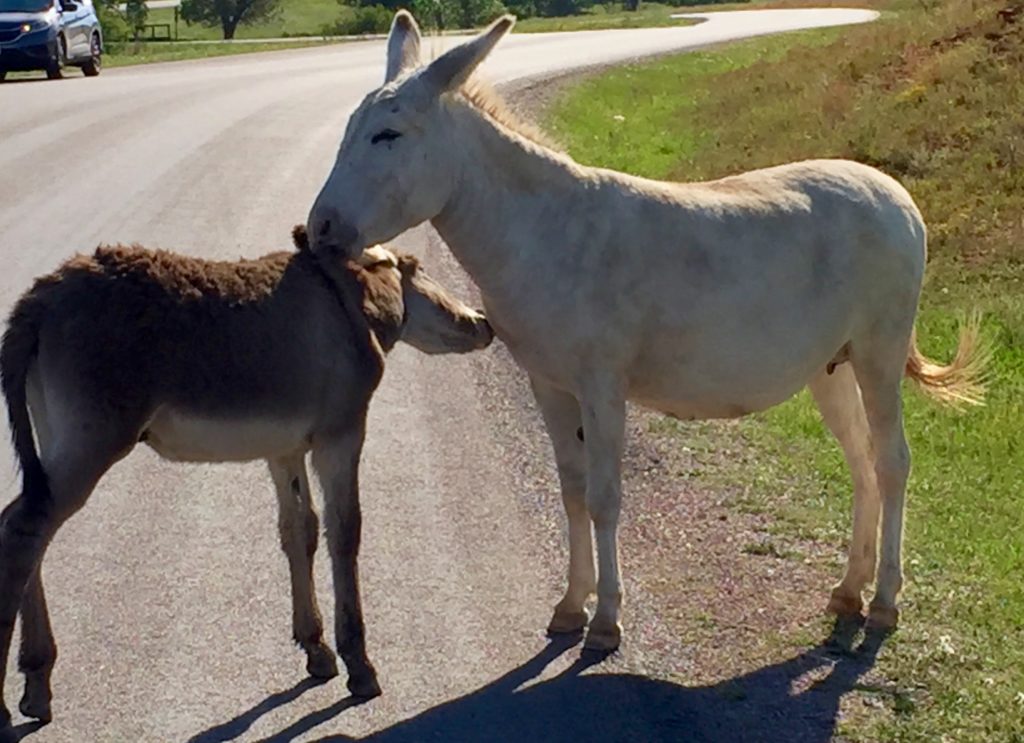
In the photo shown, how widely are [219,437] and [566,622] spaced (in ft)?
5.55

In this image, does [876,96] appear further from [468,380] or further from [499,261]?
[499,261]

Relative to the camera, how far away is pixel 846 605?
280 inches

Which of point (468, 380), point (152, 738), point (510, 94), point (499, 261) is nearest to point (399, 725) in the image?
point (152, 738)

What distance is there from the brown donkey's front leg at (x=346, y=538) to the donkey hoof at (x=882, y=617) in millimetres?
2077

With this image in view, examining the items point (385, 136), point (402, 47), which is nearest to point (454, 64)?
point (385, 136)


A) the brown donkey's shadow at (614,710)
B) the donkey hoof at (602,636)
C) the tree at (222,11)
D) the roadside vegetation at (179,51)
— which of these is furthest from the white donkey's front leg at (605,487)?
the tree at (222,11)

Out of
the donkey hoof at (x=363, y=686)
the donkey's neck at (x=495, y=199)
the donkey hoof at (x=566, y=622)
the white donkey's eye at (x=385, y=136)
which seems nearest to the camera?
the donkey hoof at (x=363, y=686)

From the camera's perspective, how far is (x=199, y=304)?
5910 millimetres

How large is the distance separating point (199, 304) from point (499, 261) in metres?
1.26

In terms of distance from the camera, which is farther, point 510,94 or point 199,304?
point 510,94

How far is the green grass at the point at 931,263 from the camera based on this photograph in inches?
264

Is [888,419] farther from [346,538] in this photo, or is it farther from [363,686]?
[363,686]

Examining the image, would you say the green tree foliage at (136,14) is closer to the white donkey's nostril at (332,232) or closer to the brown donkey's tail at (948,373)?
the brown donkey's tail at (948,373)

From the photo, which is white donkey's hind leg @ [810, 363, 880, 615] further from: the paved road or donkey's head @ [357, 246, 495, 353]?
donkey's head @ [357, 246, 495, 353]
